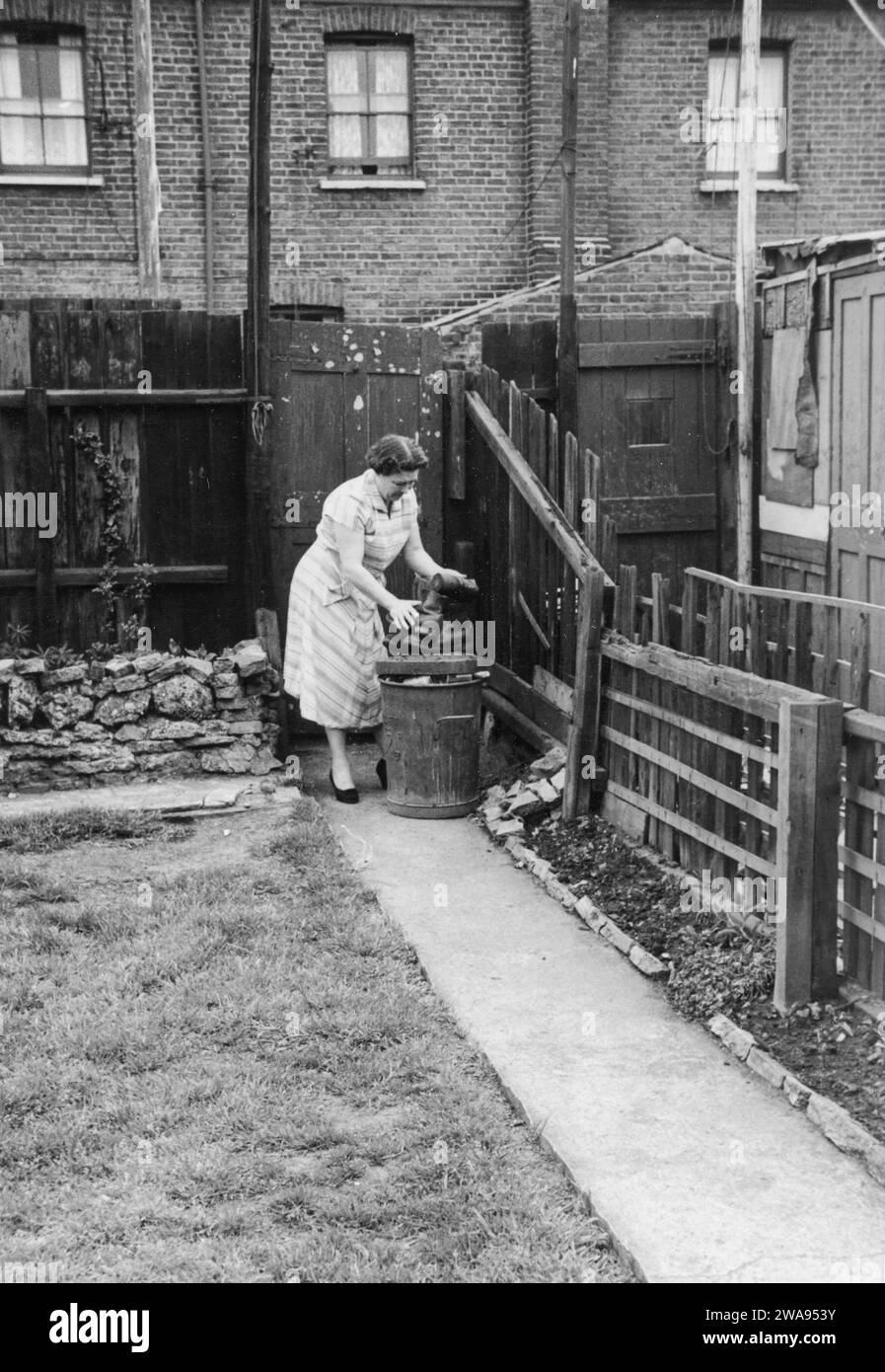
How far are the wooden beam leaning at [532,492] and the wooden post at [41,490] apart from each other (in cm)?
249

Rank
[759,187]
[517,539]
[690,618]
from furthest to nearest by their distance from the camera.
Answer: [759,187] → [517,539] → [690,618]

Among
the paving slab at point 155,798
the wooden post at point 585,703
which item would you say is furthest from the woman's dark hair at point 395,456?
the paving slab at point 155,798

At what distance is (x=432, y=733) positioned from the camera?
7.78 m

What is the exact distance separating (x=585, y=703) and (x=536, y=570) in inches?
55.7

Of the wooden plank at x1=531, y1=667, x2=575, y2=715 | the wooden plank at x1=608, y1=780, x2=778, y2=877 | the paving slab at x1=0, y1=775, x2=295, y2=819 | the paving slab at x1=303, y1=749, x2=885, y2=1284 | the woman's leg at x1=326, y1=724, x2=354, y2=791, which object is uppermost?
the wooden plank at x1=531, y1=667, x2=575, y2=715

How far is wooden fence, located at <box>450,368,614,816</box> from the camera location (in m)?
7.16

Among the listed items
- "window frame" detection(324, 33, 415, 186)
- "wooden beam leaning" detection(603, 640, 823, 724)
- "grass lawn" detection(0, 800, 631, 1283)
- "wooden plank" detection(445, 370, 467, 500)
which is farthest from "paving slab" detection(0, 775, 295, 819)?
"window frame" detection(324, 33, 415, 186)

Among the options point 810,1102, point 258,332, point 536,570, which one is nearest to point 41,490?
point 258,332

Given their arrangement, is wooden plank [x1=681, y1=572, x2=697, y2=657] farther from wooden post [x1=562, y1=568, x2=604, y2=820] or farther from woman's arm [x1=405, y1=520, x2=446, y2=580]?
woman's arm [x1=405, y1=520, x2=446, y2=580]

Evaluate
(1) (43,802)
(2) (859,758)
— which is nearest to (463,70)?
(1) (43,802)

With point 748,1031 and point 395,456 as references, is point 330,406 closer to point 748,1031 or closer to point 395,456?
point 395,456

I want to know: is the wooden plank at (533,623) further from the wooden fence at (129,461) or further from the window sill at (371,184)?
the window sill at (371,184)

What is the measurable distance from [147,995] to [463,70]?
13.4 m

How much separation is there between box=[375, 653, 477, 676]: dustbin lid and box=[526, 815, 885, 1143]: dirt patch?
1.03 m
